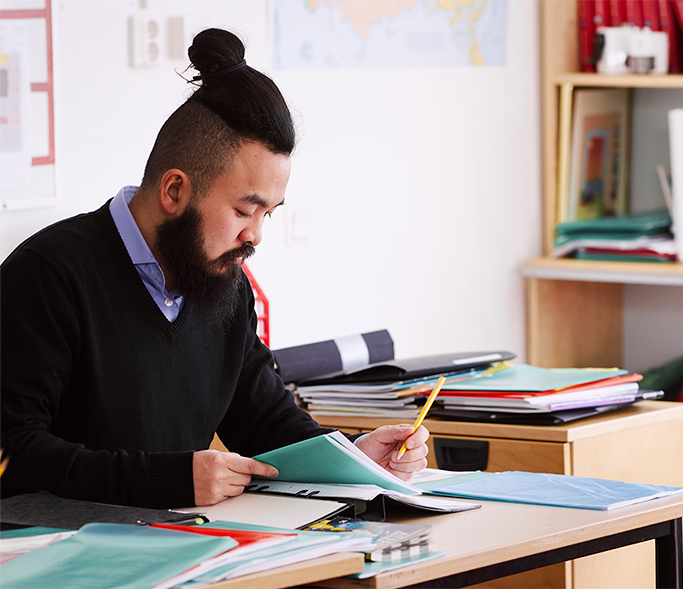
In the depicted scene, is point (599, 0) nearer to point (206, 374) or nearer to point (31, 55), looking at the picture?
point (31, 55)

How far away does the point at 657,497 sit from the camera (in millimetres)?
1377

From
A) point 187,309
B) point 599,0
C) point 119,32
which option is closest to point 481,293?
point 599,0

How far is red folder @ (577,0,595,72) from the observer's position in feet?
10.4

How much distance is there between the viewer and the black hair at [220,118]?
5.01 feet

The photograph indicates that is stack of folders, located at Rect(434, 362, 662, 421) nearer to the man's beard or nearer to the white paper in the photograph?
the man's beard

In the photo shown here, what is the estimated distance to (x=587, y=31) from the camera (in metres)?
3.19

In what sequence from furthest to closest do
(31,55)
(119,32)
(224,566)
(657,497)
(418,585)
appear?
(119,32), (31,55), (657,497), (418,585), (224,566)

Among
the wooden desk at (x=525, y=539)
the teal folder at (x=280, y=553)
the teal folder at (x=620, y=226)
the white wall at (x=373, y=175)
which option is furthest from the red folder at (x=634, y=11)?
the teal folder at (x=280, y=553)

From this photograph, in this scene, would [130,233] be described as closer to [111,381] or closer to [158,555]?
[111,381]

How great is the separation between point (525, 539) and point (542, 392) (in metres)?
0.84

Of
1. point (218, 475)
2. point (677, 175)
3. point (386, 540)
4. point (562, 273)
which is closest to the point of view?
point (386, 540)

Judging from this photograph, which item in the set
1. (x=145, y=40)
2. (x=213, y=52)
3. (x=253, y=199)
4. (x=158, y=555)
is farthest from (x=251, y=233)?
(x=145, y=40)

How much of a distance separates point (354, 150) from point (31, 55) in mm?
972

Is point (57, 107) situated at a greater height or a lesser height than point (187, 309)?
greater
